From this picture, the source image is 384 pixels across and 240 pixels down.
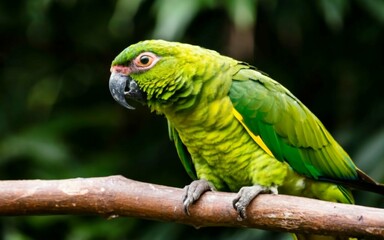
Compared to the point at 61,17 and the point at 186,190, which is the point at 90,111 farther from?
the point at 186,190

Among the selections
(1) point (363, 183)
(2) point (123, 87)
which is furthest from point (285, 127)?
(2) point (123, 87)

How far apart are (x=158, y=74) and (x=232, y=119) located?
0.96 feet

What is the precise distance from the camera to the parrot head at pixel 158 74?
94.1 inches

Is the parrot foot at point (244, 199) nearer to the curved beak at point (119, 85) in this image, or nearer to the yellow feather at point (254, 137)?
the yellow feather at point (254, 137)

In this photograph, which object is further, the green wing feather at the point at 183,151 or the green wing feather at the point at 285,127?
the green wing feather at the point at 183,151

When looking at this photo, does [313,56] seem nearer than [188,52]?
No

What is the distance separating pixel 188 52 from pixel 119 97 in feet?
0.91

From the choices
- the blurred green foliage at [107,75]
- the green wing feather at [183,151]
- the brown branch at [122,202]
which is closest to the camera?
the brown branch at [122,202]

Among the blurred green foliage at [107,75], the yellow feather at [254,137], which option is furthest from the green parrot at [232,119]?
the blurred green foliage at [107,75]

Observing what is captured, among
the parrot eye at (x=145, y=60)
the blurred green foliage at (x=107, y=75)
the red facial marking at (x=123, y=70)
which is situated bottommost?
the blurred green foliage at (x=107, y=75)

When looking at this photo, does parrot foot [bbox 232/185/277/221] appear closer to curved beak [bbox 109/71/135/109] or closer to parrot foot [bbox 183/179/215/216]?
parrot foot [bbox 183/179/215/216]

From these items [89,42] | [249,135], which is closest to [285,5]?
[89,42]

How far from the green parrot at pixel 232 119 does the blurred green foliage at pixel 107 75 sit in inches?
38.1

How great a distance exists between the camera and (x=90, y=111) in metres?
4.20
